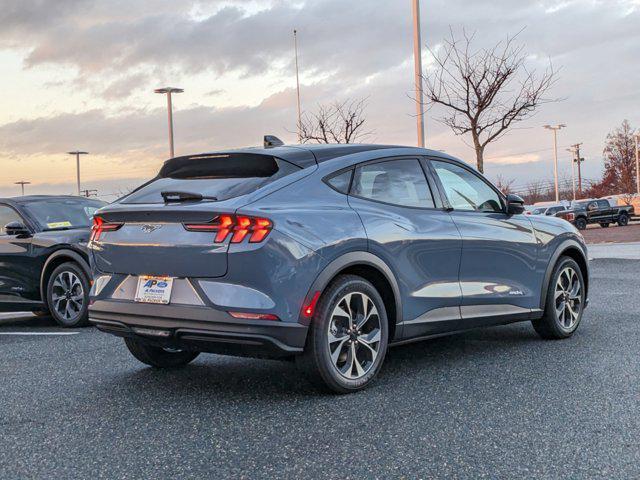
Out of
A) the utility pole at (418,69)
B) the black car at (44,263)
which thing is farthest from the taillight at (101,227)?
the utility pole at (418,69)

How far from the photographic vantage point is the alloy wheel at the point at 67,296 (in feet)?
26.9

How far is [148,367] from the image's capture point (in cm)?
556

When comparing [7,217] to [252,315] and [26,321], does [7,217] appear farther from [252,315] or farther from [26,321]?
[252,315]

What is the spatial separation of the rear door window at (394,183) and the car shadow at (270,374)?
3.96ft

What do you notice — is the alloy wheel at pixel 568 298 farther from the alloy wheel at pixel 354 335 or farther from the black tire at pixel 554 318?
the alloy wheel at pixel 354 335

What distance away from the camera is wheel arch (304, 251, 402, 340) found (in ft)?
14.3

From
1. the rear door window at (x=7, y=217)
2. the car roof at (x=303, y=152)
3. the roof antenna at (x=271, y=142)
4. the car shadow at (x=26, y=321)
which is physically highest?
the roof antenna at (x=271, y=142)

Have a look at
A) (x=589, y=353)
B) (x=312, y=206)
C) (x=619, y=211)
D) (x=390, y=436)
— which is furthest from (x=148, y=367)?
(x=619, y=211)

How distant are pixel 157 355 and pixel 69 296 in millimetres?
3309

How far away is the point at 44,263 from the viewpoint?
8.41 m

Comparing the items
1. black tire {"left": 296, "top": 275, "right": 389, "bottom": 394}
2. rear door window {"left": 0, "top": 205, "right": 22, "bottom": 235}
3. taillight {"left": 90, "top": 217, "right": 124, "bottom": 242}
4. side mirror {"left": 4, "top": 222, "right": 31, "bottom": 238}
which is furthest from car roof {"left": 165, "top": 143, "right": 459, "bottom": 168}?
rear door window {"left": 0, "top": 205, "right": 22, "bottom": 235}

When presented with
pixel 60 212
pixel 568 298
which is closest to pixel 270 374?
pixel 568 298

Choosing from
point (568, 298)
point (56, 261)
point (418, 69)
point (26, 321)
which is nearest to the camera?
point (568, 298)

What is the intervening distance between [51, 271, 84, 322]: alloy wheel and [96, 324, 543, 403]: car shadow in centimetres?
279
